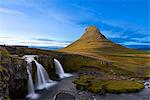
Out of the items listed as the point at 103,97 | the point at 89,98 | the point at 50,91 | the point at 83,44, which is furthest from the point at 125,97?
the point at 83,44

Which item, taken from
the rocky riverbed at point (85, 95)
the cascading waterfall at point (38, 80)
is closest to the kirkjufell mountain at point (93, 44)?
the cascading waterfall at point (38, 80)

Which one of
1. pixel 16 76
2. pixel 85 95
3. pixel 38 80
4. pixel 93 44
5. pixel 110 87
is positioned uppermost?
pixel 93 44

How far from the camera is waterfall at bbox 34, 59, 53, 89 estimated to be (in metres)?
27.7

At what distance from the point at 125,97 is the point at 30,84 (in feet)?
31.7

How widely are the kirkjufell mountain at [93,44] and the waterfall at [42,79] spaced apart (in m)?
59.7

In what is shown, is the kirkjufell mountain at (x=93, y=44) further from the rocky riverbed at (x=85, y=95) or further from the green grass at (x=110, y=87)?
the rocky riverbed at (x=85, y=95)

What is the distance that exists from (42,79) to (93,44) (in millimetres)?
72476

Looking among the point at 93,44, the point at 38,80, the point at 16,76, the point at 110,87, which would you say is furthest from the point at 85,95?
the point at 93,44

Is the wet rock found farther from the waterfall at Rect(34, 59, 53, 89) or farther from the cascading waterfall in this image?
the waterfall at Rect(34, 59, 53, 89)

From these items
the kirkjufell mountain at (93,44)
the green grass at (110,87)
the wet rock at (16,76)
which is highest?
the kirkjufell mountain at (93,44)

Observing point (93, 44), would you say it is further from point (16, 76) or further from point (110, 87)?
point (16, 76)

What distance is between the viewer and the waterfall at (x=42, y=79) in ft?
90.9

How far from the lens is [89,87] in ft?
88.8

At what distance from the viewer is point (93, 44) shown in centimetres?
10044
